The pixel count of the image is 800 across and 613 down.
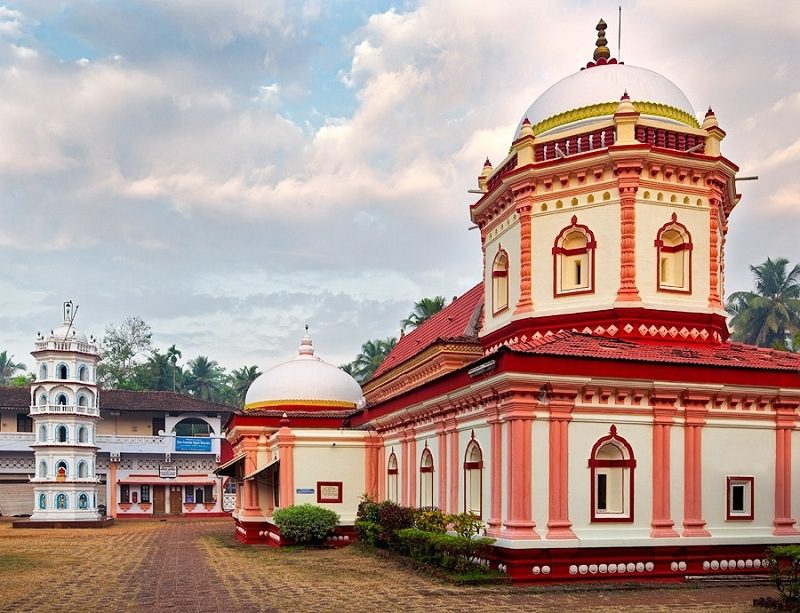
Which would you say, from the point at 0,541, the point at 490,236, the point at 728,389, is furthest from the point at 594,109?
the point at 0,541

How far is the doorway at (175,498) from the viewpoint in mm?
52250

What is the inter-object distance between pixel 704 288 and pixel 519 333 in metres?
4.07

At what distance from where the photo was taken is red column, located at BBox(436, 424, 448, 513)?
64.1 ft

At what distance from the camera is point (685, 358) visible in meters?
16.9

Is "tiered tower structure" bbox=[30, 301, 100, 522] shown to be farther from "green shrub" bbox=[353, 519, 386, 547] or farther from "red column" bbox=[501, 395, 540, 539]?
"red column" bbox=[501, 395, 540, 539]

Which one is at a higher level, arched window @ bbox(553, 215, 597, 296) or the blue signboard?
arched window @ bbox(553, 215, 597, 296)

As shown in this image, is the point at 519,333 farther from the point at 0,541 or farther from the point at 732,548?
the point at 0,541

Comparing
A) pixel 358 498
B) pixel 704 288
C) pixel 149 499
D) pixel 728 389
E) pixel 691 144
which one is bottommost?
pixel 149 499

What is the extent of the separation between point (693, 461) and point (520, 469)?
3.49 m

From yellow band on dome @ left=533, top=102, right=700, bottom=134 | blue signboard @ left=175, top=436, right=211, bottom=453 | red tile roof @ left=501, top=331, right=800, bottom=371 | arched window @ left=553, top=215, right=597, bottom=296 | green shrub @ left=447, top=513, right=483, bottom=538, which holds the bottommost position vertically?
blue signboard @ left=175, top=436, right=211, bottom=453

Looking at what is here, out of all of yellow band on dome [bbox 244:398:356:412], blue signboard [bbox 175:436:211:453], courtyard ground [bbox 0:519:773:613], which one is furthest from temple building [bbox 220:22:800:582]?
blue signboard [bbox 175:436:211:453]

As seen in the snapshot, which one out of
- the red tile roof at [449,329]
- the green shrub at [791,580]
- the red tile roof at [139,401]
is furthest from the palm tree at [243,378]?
the green shrub at [791,580]

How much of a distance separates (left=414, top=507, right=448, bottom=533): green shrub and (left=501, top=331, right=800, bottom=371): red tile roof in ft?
12.5

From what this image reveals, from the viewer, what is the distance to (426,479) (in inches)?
845
